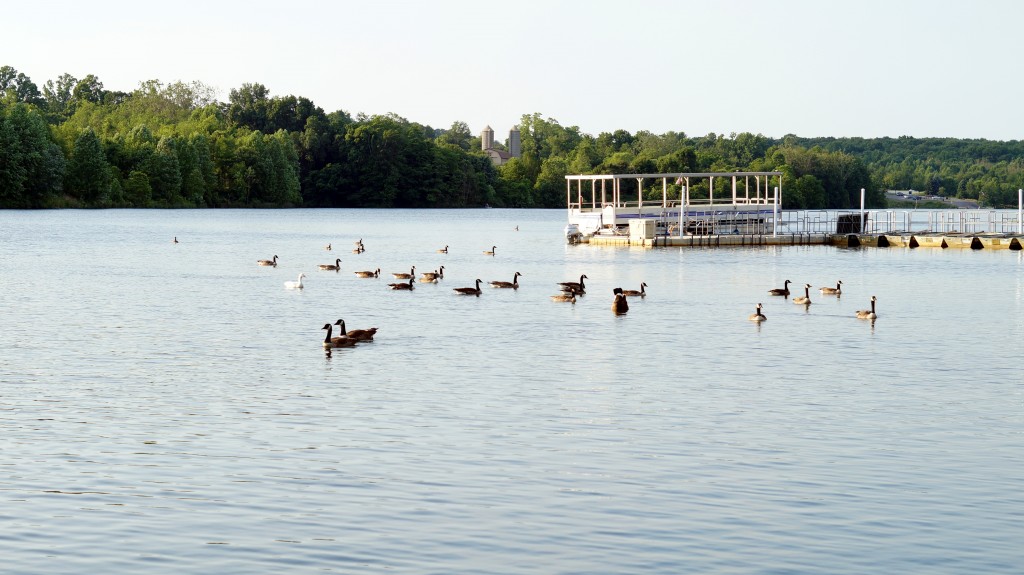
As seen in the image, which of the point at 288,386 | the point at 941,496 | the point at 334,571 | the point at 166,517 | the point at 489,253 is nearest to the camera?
the point at 334,571

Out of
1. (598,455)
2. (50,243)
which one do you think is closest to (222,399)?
(598,455)

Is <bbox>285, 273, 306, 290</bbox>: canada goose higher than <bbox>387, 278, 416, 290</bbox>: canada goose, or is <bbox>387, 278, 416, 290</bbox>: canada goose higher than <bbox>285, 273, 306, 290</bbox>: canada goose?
<bbox>285, 273, 306, 290</bbox>: canada goose

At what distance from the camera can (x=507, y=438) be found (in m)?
20.5

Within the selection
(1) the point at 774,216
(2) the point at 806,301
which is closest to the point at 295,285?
(2) the point at 806,301

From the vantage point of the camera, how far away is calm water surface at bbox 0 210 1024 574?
14.5m

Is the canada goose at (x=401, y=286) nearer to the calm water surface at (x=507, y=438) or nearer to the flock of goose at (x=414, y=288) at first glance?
the flock of goose at (x=414, y=288)

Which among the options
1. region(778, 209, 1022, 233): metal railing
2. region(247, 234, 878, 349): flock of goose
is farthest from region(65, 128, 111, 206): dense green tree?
region(247, 234, 878, 349): flock of goose

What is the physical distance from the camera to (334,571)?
13469 mm

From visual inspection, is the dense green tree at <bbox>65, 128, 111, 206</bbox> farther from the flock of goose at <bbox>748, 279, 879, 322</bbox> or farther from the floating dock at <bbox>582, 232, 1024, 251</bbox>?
the flock of goose at <bbox>748, 279, 879, 322</bbox>

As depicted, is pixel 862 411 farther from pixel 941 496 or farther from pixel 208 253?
pixel 208 253

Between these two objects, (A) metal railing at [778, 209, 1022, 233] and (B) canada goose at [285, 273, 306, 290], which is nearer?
(B) canada goose at [285, 273, 306, 290]

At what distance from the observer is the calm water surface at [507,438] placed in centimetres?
1447

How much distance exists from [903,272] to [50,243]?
2190 inches

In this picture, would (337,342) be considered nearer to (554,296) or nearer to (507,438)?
(507,438)
